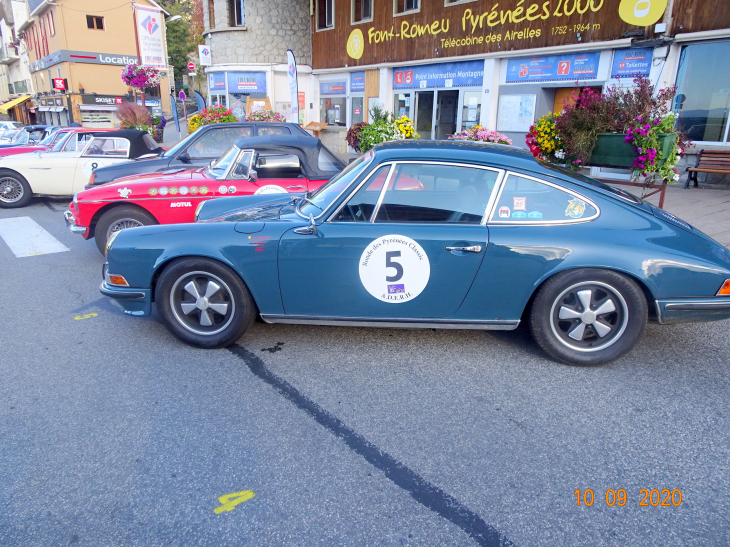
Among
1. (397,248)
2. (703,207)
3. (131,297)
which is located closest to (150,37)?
(703,207)

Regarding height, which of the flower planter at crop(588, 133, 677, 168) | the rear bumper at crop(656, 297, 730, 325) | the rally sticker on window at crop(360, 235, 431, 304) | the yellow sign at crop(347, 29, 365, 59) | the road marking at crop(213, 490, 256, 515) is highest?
the yellow sign at crop(347, 29, 365, 59)

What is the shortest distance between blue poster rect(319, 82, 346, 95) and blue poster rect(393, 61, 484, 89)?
3413 millimetres

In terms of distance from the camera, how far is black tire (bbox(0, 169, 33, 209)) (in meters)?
9.96

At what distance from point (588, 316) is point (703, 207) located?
22.6ft

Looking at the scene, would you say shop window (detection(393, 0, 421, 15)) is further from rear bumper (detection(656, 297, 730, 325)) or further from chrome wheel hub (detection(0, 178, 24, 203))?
rear bumper (detection(656, 297, 730, 325))

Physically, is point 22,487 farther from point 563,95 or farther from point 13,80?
point 13,80

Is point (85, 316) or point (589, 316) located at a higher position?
point (589, 316)

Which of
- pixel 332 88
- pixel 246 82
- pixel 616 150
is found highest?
pixel 246 82

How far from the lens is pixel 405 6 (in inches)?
677

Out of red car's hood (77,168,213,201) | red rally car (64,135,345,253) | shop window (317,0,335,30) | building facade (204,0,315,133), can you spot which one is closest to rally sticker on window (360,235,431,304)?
red rally car (64,135,345,253)

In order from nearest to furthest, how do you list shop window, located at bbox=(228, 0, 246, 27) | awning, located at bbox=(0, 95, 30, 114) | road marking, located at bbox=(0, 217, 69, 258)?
road marking, located at bbox=(0, 217, 69, 258)
shop window, located at bbox=(228, 0, 246, 27)
awning, located at bbox=(0, 95, 30, 114)

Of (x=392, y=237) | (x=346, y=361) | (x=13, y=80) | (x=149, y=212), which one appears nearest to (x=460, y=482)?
(x=346, y=361)

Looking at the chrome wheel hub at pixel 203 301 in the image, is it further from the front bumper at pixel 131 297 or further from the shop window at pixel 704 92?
the shop window at pixel 704 92

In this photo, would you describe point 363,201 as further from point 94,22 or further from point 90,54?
point 94,22
